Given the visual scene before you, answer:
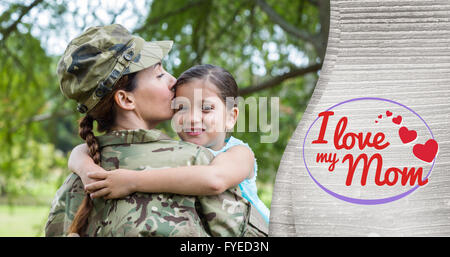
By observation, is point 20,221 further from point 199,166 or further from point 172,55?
point 199,166

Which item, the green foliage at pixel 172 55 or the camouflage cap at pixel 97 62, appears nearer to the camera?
the camouflage cap at pixel 97 62

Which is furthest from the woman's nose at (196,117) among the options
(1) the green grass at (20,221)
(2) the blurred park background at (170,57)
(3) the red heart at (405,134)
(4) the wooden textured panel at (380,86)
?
(1) the green grass at (20,221)

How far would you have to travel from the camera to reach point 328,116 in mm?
1146

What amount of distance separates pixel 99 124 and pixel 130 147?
160 millimetres

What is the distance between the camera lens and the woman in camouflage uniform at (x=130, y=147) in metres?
1.17

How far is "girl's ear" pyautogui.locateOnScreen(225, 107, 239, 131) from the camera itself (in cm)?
131

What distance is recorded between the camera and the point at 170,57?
2.54 m

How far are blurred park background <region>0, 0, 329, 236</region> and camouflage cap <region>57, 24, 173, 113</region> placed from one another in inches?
52.5

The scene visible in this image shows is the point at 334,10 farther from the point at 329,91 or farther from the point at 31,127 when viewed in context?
the point at 31,127

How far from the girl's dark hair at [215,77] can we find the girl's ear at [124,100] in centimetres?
13

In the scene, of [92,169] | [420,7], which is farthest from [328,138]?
[92,169]

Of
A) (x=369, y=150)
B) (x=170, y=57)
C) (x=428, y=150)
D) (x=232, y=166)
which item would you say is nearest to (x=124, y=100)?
(x=232, y=166)

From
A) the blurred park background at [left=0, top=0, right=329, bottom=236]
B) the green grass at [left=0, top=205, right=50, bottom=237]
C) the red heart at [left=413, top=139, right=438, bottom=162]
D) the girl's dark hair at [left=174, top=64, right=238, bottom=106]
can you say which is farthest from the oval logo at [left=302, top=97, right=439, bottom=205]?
the green grass at [left=0, top=205, right=50, bottom=237]

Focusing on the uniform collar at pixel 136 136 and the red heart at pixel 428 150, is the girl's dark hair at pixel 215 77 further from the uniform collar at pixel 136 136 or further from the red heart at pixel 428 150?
the red heart at pixel 428 150
